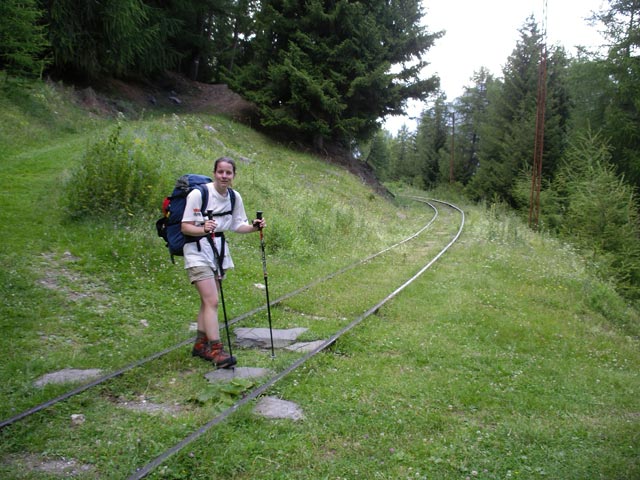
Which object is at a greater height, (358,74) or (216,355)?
(358,74)

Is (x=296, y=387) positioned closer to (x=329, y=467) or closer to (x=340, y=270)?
(x=329, y=467)

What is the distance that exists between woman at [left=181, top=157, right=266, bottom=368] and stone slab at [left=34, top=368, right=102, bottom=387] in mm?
1076

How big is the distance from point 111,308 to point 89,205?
3556 mm

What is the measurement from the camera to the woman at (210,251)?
5211 millimetres

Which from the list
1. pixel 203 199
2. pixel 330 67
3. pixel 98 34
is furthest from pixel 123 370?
pixel 330 67

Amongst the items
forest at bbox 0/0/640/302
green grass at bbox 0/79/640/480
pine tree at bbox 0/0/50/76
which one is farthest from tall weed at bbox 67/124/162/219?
forest at bbox 0/0/640/302

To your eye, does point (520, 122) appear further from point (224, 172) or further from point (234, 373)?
point (234, 373)

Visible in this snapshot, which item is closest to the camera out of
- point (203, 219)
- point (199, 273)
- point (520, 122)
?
point (203, 219)

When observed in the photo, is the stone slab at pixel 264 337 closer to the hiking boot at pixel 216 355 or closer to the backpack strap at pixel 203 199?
the hiking boot at pixel 216 355

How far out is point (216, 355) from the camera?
5457mm

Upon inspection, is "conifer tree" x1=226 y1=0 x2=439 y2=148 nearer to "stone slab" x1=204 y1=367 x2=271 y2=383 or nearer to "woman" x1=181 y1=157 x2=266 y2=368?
"woman" x1=181 y1=157 x2=266 y2=368

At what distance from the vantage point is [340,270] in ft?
35.2

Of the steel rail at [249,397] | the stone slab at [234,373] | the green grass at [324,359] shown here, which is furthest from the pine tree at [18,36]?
the stone slab at [234,373]

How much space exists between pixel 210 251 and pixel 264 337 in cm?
164
